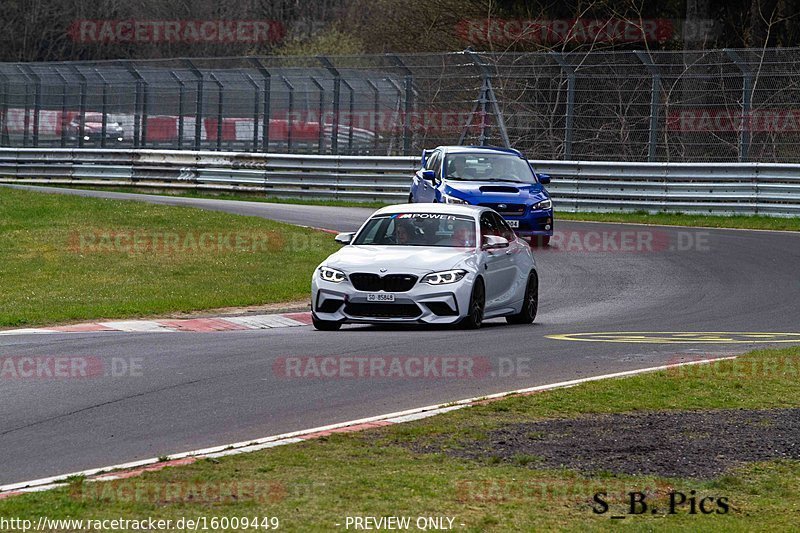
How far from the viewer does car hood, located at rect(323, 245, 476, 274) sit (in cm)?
1369

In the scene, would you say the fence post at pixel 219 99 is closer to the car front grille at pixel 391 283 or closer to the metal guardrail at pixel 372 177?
the metal guardrail at pixel 372 177

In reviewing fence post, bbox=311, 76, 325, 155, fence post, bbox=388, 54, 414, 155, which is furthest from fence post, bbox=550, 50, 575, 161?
fence post, bbox=311, 76, 325, 155

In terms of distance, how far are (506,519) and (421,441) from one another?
191 cm

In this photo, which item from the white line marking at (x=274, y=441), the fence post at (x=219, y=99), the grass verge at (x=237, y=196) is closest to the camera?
the white line marking at (x=274, y=441)

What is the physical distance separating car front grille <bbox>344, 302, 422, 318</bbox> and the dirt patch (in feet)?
15.9

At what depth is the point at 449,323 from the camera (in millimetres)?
13664

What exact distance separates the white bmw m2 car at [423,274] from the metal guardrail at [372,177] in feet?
48.8

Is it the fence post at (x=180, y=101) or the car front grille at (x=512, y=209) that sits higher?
the fence post at (x=180, y=101)

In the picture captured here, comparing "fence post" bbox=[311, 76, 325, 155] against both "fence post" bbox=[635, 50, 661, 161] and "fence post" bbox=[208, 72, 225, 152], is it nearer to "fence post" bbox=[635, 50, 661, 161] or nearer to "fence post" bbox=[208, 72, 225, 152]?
"fence post" bbox=[208, 72, 225, 152]

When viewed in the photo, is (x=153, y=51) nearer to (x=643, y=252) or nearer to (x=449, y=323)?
(x=643, y=252)

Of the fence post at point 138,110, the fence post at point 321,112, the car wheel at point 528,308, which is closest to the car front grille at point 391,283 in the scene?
the car wheel at point 528,308

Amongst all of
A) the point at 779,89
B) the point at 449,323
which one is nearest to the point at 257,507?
the point at 449,323

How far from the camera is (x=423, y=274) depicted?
13.6 metres

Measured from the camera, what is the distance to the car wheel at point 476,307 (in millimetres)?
13859
